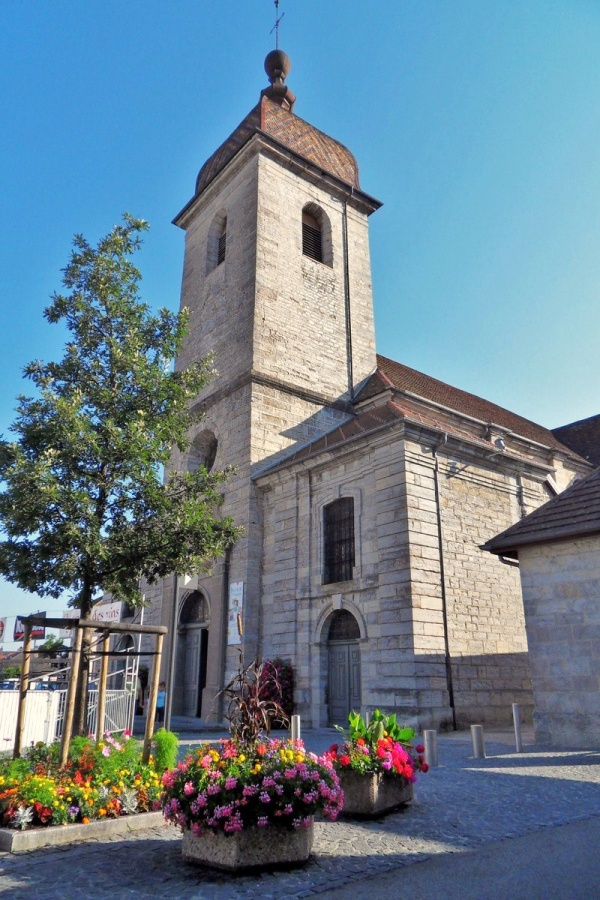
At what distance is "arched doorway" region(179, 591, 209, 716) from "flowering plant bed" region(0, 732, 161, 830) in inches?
451

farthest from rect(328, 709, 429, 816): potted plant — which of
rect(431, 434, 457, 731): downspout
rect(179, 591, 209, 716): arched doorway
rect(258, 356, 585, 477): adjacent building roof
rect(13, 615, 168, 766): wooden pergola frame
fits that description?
rect(179, 591, 209, 716): arched doorway

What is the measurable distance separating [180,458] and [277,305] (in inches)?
239

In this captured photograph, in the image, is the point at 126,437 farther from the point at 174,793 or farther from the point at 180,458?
the point at 180,458

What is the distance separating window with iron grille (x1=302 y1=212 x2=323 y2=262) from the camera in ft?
78.6

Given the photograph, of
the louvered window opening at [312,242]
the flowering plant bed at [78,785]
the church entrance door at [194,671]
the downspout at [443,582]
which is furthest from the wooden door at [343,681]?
the louvered window opening at [312,242]

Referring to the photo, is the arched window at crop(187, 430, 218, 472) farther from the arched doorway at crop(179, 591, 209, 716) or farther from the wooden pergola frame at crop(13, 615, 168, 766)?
the wooden pergola frame at crop(13, 615, 168, 766)

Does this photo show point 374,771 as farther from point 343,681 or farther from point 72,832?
point 343,681

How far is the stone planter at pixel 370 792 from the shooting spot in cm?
639

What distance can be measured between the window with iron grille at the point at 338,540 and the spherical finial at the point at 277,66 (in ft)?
72.7

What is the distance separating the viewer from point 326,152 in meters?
26.0

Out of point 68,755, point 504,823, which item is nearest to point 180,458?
point 68,755

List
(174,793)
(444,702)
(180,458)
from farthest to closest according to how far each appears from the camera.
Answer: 1. (180,458)
2. (444,702)
3. (174,793)

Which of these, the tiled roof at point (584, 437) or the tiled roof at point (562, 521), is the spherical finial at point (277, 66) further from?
the tiled roof at point (562, 521)

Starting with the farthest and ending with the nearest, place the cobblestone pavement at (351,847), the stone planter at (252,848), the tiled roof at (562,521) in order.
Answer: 1. the tiled roof at (562,521)
2. the stone planter at (252,848)
3. the cobblestone pavement at (351,847)
